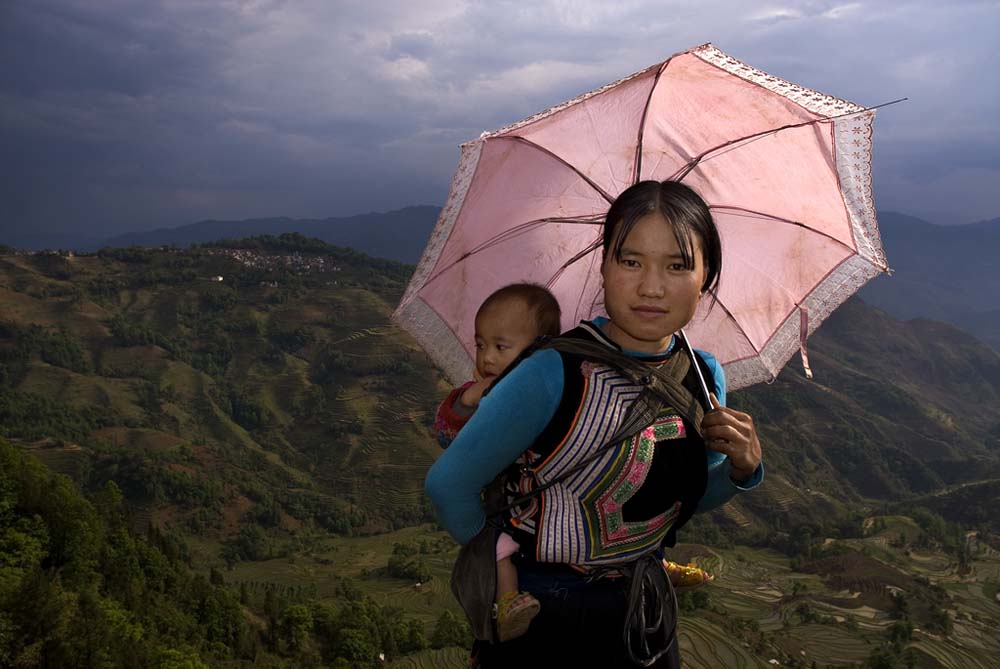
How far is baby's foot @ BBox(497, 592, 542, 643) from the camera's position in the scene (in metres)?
1.74

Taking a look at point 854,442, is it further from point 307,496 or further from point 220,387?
point 220,387

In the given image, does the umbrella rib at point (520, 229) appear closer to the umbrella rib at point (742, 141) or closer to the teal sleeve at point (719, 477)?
the umbrella rib at point (742, 141)

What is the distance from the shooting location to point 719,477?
1.98 metres

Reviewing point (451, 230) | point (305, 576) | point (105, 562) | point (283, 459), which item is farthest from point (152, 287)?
point (451, 230)

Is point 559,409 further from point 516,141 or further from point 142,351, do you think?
point 142,351

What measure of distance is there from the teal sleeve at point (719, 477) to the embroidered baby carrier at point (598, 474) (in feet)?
0.61

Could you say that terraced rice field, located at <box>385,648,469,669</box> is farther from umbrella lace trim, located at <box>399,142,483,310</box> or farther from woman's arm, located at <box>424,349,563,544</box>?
woman's arm, located at <box>424,349,563,544</box>

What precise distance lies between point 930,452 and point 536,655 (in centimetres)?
14301

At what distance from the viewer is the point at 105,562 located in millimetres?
36250

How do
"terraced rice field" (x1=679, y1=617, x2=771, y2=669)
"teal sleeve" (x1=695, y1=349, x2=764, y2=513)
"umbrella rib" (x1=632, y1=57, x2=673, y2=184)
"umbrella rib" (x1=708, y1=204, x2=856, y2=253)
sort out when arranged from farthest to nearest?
"terraced rice field" (x1=679, y1=617, x2=771, y2=669) → "umbrella rib" (x1=708, y1=204, x2=856, y2=253) → "umbrella rib" (x1=632, y1=57, x2=673, y2=184) → "teal sleeve" (x1=695, y1=349, x2=764, y2=513)

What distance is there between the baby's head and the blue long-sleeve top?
540 mm

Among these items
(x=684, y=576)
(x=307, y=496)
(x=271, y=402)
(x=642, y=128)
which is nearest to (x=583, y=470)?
(x=684, y=576)

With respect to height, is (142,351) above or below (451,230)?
below

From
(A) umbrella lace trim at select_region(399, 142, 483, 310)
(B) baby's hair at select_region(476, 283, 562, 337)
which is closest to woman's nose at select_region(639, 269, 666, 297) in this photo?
(B) baby's hair at select_region(476, 283, 562, 337)
